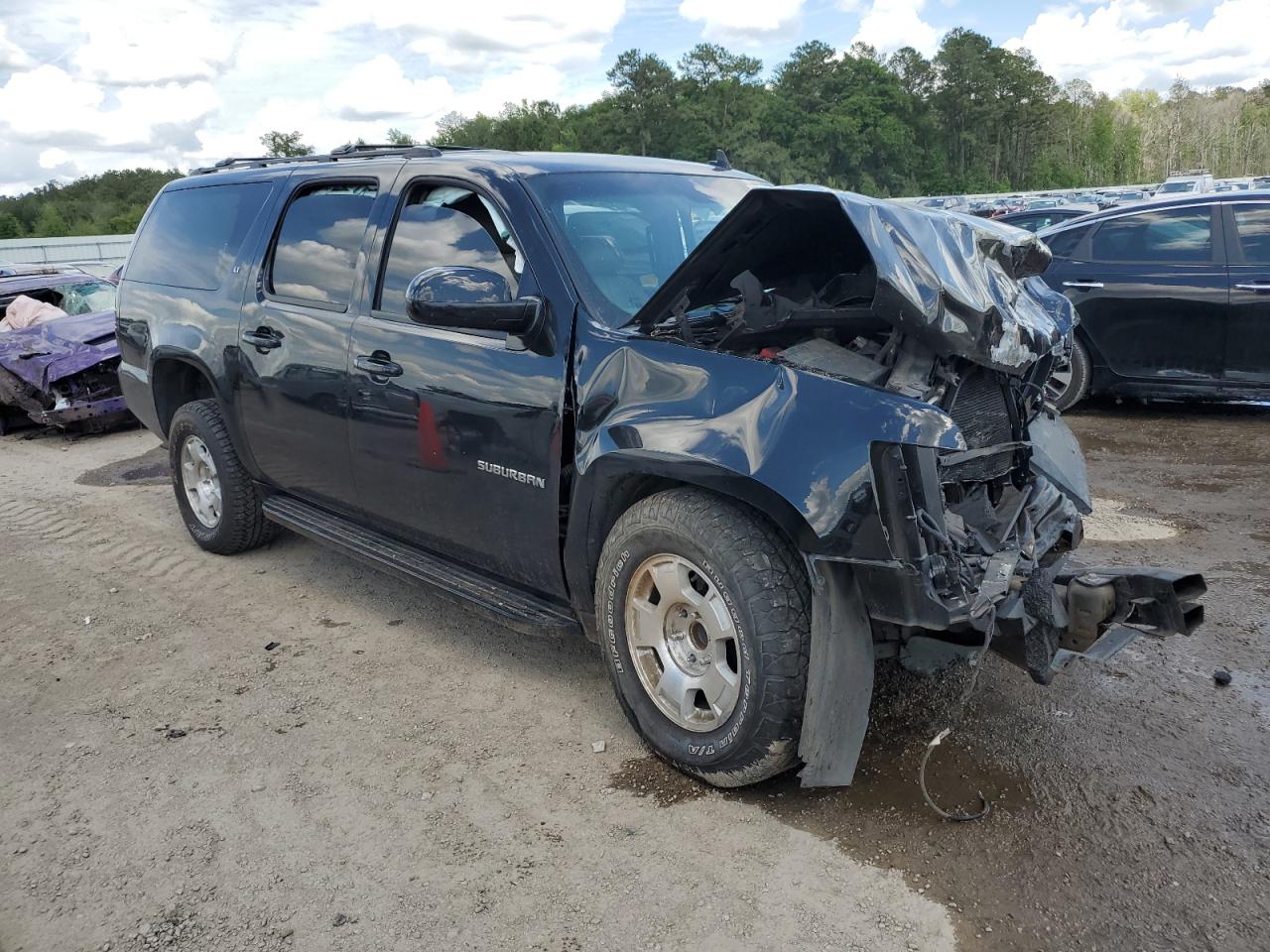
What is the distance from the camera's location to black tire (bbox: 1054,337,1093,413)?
25.3ft

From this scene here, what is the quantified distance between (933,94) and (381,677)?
10139 cm

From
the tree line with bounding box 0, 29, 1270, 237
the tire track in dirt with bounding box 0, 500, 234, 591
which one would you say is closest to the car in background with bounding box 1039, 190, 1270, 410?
the tire track in dirt with bounding box 0, 500, 234, 591

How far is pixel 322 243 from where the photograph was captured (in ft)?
14.2

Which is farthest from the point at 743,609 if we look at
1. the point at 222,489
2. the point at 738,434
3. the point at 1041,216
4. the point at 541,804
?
the point at 1041,216

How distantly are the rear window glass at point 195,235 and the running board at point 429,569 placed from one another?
1240 mm

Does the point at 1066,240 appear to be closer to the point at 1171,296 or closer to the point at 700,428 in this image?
the point at 1171,296

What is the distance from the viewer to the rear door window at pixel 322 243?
4141 millimetres

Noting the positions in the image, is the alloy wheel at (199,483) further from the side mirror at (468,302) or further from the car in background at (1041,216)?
the car in background at (1041,216)

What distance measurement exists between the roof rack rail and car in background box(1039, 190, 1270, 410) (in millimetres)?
4775

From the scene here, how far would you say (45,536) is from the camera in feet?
20.3

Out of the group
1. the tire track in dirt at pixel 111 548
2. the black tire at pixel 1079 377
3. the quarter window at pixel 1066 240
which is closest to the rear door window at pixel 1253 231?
the quarter window at pixel 1066 240

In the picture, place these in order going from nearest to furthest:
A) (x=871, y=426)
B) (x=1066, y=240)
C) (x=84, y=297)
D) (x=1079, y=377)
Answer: (x=871, y=426) < (x=1079, y=377) < (x=1066, y=240) < (x=84, y=297)

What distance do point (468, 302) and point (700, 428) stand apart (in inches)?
36.4

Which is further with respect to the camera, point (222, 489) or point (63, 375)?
point (63, 375)
